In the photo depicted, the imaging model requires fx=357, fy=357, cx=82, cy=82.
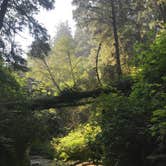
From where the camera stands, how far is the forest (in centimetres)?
841

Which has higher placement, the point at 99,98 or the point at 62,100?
the point at 62,100

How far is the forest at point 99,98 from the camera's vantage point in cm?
841

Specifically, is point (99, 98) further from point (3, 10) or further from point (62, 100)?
point (3, 10)

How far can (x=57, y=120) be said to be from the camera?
50.8 ft

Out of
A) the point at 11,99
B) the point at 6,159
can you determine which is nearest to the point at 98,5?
the point at 11,99

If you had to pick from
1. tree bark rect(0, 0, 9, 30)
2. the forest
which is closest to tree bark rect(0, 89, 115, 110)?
the forest

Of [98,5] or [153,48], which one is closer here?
[153,48]

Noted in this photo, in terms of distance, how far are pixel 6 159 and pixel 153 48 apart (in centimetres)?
711

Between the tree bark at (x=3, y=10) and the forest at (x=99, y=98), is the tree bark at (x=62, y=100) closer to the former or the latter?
the forest at (x=99, y=98)

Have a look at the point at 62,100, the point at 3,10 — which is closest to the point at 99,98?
the point at 62,100

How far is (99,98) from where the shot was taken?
10031 mm

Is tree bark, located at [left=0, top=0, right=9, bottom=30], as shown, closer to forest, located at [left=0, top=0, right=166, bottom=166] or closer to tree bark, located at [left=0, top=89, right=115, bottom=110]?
forest, located at [left=0, top=0, right=166, bottom=166]

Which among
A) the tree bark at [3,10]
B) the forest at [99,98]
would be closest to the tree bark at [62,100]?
the forest at [99,98]

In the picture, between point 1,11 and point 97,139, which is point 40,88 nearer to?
point 1,11
